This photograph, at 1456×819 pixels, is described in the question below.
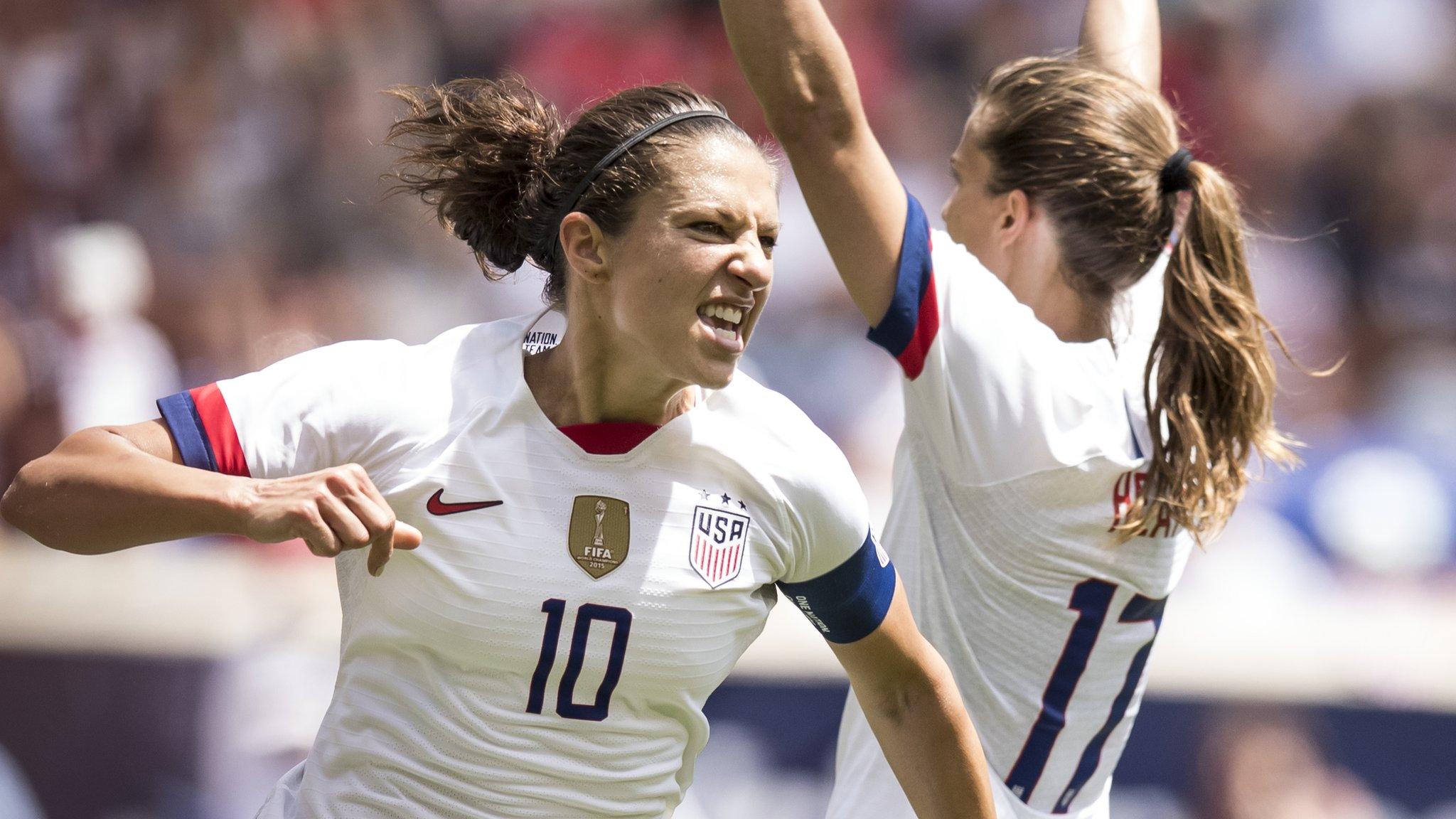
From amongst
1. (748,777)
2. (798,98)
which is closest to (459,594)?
(798,98)

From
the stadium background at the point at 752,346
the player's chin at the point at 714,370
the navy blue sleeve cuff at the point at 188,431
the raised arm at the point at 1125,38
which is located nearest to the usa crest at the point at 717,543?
the player's chin at the point at 714,370

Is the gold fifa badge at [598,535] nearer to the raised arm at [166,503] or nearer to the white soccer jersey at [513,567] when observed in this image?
the white soccer jersey at [513,567]

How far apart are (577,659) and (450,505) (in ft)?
0.95

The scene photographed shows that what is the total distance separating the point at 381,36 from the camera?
7.78 metres

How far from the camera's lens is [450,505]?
2.14 m

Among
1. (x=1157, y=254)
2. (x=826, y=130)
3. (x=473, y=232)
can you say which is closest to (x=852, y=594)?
(x=826, y=130)

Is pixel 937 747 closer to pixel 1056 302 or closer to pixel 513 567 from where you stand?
pixel 513 567

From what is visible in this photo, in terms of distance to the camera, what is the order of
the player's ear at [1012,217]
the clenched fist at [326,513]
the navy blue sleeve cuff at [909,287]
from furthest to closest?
the player's ear at [1012,217]
the navy blue sleeve cuff at [909,287]
the clenched fist at [326,513]

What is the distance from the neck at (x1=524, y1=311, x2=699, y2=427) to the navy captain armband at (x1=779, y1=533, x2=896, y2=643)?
1.20 ft

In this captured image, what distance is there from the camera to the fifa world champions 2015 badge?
2229 mm

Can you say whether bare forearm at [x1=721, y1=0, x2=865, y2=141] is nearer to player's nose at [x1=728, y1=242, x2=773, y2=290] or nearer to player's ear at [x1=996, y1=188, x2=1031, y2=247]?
player's nose at [x1=728, y1=242, x2=773, y2=290]

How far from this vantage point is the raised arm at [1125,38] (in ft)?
10.8

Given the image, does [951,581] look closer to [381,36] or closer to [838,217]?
[838,217]

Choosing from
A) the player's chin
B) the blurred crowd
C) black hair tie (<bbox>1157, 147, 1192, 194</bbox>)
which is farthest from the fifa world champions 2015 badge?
the blurred crowd
